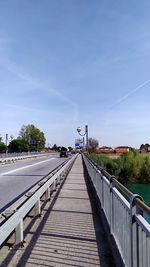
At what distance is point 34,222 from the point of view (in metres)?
8.10

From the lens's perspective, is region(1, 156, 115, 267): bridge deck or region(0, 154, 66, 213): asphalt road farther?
region(0, 154, 66, 213): asphalt road

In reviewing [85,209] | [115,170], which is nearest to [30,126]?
[115,170]

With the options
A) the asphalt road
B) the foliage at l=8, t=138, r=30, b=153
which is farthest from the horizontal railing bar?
the foliage at l=8, t=138, r=30, b=153

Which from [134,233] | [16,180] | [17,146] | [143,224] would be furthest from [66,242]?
[17,146]

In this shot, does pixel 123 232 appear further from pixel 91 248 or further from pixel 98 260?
pixel 91 248

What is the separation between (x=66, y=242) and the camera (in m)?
6.30

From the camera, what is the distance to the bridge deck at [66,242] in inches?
210

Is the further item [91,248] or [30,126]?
[30,126]

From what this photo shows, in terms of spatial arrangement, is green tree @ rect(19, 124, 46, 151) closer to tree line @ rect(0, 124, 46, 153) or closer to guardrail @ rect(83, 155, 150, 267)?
tree line @ rect(0, 124, 46, 153)

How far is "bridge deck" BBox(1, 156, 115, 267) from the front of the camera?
5.33m

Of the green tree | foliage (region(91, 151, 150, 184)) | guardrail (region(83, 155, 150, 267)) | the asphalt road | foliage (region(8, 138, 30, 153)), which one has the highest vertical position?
the green tree

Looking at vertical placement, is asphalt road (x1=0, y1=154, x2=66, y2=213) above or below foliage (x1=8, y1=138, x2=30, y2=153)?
below

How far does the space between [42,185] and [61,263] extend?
15.0ft

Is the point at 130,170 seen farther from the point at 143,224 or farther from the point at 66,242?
the point at 143,224
